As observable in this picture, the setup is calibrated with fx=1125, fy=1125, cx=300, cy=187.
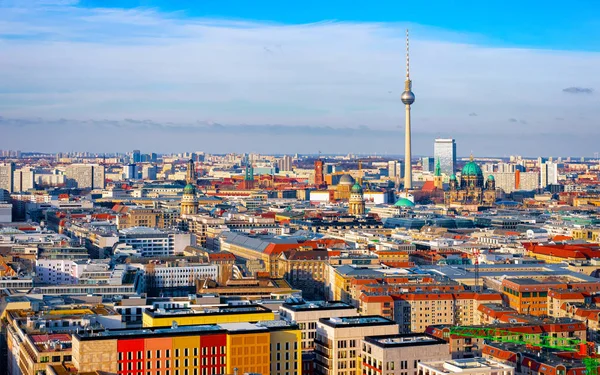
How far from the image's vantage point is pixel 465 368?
37750 millimetres

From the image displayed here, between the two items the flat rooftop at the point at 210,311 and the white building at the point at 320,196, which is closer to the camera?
→ the flat rooftop at the point at 210,311

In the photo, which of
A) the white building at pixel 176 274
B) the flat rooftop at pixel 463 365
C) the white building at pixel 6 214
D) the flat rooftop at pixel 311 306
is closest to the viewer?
the flat rooftop at pixel 463 365

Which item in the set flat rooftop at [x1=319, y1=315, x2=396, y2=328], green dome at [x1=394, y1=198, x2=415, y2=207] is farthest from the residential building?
green dome at [x1=394, y1=198, x2=415, y2=207]

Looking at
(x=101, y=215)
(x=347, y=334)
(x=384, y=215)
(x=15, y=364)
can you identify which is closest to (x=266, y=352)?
(x=347, y=334)

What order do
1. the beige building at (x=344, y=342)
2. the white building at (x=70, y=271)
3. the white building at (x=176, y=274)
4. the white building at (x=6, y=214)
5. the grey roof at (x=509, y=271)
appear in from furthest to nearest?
the white building at (x=6, y=214) → the white building at (x=176, y=274) → the grey roof at (x=509, y=271) → the white building at (x=70, y=271) → the beige building at (x=344, y=342)

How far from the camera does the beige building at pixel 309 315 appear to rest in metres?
48.2

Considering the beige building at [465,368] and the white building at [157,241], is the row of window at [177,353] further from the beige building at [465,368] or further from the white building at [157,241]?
the white building at [157,241]

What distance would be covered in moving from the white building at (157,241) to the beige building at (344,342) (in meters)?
48.6

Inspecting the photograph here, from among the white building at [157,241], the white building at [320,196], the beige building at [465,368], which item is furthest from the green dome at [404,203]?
the beige building at [465,368]

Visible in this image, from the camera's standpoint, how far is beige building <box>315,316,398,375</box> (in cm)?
4384

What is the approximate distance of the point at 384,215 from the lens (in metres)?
138

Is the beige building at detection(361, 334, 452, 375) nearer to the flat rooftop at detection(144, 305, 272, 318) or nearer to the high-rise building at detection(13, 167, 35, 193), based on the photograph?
the flat rooftop at detection(144, 305, 272, 318)

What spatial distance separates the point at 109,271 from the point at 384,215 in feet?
236

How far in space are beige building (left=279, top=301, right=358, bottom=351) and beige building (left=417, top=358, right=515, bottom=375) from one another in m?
9.46
